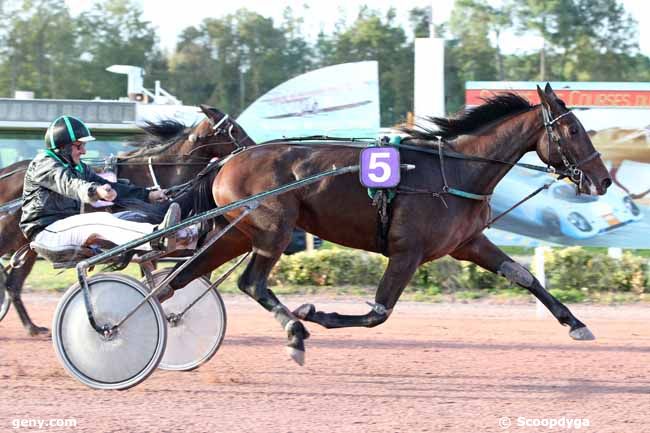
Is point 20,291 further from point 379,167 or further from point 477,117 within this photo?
point 477,117

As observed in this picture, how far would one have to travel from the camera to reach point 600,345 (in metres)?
7.43

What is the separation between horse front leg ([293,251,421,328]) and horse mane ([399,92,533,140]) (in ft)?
3.00

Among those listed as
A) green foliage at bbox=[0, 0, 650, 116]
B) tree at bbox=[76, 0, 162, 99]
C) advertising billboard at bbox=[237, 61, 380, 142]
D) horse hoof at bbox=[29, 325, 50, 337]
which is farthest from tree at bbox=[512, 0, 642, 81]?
horse hoof at bbox=[29, 325, 50, 337]

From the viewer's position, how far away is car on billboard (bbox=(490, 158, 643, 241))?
11.9 meters

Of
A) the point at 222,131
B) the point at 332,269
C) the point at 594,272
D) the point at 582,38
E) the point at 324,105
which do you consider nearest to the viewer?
the point at 222,131

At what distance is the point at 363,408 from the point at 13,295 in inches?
142

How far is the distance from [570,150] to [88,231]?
9.87 feet

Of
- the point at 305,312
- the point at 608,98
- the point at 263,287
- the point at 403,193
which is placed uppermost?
the point at 608,98

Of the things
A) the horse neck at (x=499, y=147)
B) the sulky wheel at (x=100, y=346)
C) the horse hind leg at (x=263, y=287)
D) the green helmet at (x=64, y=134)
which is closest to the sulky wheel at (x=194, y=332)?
the horse hind leg at (x=263, y=287)

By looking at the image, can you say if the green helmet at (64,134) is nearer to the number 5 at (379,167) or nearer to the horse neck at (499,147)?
the number 5 at (379,167)

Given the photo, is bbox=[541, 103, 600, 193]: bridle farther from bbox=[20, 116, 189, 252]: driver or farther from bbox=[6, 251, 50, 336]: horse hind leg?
bbox=[6, 251, 50, 336]: horse hind leg

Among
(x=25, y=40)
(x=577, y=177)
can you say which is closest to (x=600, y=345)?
(x=577, y=177)

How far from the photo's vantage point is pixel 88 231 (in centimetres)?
557

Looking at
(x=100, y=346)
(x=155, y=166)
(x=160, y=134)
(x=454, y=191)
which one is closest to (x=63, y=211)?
(x=100, y=346)
